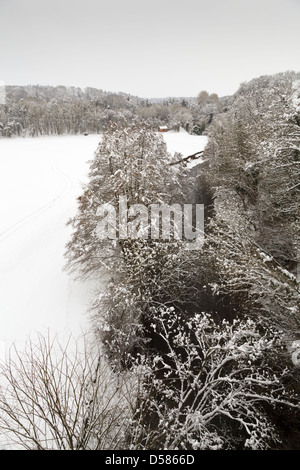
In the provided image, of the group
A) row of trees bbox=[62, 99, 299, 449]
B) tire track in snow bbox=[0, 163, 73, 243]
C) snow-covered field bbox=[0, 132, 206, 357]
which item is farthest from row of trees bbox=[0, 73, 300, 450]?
tire track in snow bbox=[0, 163, 73, 243]

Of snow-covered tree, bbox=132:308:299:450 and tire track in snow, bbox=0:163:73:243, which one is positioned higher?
tire track in snow, bbox=0:163:73:243

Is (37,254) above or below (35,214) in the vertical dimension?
below

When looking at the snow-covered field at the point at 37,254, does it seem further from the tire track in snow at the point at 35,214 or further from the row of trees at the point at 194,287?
the row of trees at the point at 194,287

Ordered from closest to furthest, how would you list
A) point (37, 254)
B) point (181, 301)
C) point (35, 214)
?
point (181, 301) → point (37, 254) → point (35, 214)

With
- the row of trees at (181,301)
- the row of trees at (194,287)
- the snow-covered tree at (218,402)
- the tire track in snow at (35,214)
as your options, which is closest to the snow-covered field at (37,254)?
the tire track in snow at (35,214)

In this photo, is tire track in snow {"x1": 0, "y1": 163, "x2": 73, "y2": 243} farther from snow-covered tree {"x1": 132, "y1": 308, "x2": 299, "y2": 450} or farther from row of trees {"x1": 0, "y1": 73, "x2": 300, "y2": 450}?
snow-covered tree {"x1": 132, "y1": 308, "x2": 299, "y2": 450}

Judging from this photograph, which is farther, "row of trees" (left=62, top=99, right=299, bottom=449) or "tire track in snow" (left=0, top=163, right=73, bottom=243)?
"tire track in snow" (left=0, top=163, right=73, bottom=243)

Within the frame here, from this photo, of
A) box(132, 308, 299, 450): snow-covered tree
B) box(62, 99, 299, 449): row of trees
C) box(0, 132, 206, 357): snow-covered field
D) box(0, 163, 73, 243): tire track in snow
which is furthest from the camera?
box(0, 163, 73, 243): tire track in snow

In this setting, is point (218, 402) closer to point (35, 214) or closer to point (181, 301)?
point (181, 301)

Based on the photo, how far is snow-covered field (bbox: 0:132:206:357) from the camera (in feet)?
→ 40.9

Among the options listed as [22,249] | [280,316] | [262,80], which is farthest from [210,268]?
[262,80]

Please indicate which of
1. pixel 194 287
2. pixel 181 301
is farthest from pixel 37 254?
pixel 194 287

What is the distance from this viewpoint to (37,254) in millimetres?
17625

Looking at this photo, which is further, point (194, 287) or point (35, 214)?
point (35, 214)
